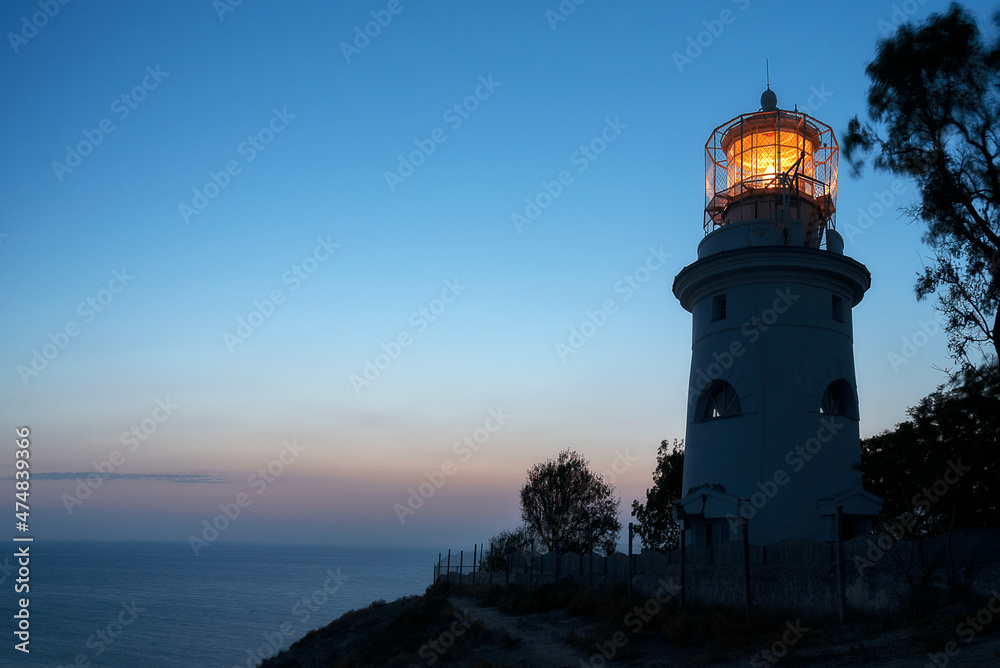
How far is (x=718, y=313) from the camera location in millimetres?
19594

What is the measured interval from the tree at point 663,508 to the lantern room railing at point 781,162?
1342 cm

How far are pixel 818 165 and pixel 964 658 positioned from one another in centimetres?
1454

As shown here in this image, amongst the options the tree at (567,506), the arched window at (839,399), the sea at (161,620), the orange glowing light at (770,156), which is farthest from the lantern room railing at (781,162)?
the sea at (161,620)

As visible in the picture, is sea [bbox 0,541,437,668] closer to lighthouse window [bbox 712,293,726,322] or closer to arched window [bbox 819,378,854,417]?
lighthouse window [bbox 712,293,726,322]

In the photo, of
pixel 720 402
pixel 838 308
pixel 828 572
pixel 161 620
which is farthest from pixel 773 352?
pixel 161 620

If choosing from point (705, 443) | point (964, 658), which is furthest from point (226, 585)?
point (964, 658)

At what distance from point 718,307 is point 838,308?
312 centimetres

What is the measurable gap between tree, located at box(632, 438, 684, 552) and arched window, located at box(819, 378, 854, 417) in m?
11.4

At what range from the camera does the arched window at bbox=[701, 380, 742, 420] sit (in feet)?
61.4

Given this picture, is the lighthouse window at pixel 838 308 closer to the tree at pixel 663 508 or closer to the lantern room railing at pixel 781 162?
the lantern room railing at pixel 781 162

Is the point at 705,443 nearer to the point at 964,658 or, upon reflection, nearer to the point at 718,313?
the point at 718,313

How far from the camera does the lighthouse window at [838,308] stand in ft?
62.9

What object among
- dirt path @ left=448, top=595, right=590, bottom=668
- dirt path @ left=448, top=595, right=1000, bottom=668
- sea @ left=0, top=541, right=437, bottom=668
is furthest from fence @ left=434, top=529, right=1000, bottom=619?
sea @ left=0, top=541, right=437, bottom=668

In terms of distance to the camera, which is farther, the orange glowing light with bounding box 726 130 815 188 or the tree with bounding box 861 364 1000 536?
the orange glowing light with bounding box 726 130 815 188
